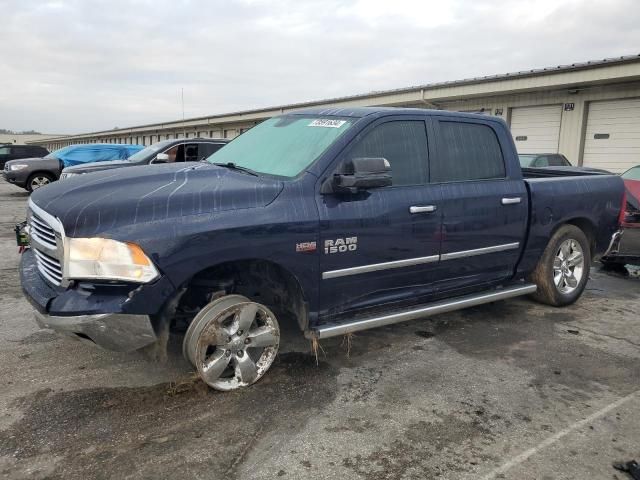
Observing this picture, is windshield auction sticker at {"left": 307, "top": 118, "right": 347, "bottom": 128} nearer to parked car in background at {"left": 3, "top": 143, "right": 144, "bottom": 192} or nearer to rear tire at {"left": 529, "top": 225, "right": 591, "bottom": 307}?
rear tire at {"left": 529, "top": 225, "right": 591, "bottom": 307}

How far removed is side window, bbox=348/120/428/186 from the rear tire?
1997 millimetres

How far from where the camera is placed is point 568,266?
17.6ft

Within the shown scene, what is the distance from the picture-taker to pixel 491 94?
17406 mm

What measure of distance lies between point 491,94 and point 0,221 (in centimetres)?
1531

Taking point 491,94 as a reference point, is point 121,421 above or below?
below

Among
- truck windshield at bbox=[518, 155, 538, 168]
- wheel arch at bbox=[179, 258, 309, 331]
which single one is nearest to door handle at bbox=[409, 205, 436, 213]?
wheel arch at bbox=[179, 258, 309, 331]

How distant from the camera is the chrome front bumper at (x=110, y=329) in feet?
9.21

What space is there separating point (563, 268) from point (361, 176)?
10.2 ft

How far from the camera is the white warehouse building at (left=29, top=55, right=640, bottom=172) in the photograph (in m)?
14.4

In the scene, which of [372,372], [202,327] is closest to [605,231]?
[372,372]

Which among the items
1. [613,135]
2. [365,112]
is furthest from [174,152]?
[613,135]

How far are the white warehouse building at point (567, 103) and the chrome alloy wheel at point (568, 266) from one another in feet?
34.9

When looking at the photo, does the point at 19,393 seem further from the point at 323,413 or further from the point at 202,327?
the point at 323,413

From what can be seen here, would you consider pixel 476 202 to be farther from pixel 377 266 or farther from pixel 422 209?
pixel 377 266
